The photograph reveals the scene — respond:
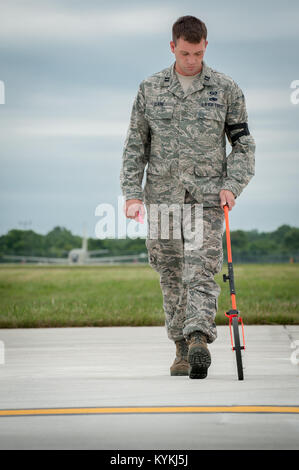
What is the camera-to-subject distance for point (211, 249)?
178 inches

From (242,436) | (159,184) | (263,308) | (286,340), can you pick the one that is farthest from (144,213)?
(263,308)

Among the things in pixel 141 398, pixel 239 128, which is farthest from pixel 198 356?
pixel 239 128

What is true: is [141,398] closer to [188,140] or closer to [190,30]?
[188,140]

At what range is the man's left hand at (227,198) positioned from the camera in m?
4.48

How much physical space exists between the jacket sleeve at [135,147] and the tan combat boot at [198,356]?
957 mm

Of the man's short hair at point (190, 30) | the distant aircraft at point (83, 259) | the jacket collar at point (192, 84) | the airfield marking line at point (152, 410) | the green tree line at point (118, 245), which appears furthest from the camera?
the distant aircraft at point (83, 259)

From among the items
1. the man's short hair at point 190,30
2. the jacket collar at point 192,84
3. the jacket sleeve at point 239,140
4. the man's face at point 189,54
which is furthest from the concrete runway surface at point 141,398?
the man's short hair at point 190,30

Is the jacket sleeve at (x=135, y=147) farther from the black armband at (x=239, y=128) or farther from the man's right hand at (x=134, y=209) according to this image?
the black armband at (x=239, y=128)

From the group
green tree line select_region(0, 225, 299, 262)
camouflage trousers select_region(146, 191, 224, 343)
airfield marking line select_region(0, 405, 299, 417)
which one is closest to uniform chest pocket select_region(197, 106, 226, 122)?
camouflage trousers select_region(146, 191, 224, 343)

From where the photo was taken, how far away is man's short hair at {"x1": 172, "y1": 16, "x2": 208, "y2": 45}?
438cm

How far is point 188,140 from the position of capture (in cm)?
458

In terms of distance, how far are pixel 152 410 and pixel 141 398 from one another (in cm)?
34
